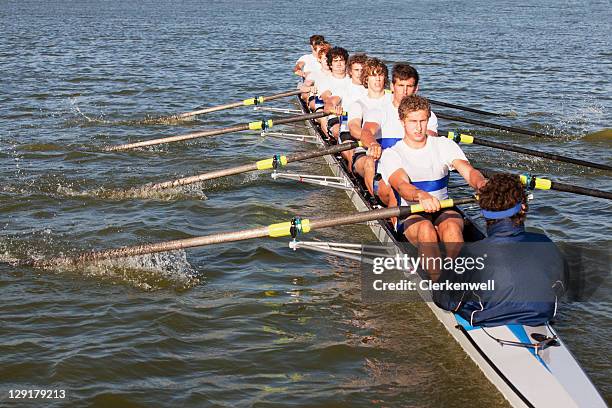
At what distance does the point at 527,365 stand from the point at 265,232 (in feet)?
10.3

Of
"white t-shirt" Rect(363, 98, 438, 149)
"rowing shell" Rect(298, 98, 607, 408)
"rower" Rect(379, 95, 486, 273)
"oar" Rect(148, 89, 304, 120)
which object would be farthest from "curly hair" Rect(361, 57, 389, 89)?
"oar" Rect(148, 89, 304, 120)

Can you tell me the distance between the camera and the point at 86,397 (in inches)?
261

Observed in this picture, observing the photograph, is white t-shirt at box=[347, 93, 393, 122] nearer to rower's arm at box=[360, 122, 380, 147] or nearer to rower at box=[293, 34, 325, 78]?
rower's arm at box=[360, 122, 380, 147]

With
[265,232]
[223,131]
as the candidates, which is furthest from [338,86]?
[265,232]

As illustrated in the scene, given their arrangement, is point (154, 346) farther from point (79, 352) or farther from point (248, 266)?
point (248, 266)

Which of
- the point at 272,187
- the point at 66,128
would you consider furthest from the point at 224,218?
the point at 66,128

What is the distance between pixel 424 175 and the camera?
26.9 feet

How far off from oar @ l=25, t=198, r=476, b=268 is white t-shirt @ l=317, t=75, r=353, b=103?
538 cm

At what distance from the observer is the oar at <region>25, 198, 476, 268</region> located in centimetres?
768

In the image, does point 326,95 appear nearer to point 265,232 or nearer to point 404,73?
point 404,73

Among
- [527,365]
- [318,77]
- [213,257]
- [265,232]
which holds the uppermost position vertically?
[318,77]

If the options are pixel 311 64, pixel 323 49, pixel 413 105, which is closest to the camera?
pixel 413 105

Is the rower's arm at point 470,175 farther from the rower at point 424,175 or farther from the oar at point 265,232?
the oar at point 265,232

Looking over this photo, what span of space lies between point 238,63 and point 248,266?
19476 millimetres
